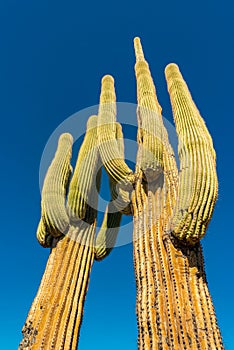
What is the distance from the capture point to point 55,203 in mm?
5609

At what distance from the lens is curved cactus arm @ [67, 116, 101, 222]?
5.86 metres

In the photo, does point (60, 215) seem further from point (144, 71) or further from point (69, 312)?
point (144, 71)

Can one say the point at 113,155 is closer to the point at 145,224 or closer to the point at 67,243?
the point at 145,224

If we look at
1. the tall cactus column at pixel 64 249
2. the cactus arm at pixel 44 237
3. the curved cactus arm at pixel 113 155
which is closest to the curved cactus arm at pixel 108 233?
the tall cactus column at pixel 64 249

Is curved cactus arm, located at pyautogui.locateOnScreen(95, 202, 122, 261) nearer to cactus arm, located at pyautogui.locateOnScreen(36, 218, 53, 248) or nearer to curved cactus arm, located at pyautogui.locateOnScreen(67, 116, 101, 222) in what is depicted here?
curved cactus arm, located at pyautogui.locateOnScreen(67, 116, 101, 222)

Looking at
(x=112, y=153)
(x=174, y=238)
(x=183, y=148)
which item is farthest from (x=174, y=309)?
(x=112, y=153)

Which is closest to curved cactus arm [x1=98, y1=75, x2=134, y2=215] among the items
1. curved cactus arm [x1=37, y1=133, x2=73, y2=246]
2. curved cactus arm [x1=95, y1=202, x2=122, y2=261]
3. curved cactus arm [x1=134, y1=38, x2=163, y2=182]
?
curved cactus arm [x1=134, y1=38, x2=163, y2=182]

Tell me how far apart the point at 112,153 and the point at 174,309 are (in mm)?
2764

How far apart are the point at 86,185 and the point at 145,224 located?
2095 millimetres

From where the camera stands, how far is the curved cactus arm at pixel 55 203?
18.2 ft

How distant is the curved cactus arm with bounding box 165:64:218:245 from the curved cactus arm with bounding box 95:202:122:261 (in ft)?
8.97

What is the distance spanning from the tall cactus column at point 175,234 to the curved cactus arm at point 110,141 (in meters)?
0.33

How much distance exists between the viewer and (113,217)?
6711 millimetres

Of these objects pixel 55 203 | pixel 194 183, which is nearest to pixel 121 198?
pixel 55 203
